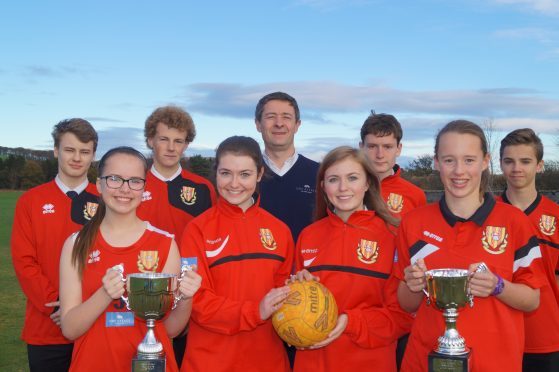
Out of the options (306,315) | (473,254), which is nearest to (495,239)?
(473,254)

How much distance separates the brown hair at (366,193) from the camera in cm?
440

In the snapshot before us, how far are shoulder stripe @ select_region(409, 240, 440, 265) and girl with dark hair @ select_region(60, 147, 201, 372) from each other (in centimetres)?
138

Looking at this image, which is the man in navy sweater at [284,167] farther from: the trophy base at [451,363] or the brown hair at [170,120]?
the trophy base at [451,363]

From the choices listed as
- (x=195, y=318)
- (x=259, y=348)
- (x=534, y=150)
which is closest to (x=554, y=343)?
(x=534, y=150)

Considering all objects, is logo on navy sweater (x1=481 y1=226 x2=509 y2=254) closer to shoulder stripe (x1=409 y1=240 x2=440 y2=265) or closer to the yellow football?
shoulder stripe (x1=409 y1=240 x2=440 y2=265)

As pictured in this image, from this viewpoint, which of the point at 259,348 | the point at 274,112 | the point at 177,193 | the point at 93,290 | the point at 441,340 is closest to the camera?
the point at 441,340

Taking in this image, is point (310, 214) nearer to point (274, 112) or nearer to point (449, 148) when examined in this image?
point (274, 112)

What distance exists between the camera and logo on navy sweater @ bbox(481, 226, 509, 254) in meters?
3.63

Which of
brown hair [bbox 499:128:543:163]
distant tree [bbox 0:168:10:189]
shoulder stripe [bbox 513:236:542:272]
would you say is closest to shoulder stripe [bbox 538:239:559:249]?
brown hair [bbox 499:128:543:163]

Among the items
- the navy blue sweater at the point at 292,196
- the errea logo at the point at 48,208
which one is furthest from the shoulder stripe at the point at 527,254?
the errea logo at the point at 48,208

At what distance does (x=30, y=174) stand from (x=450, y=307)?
248ft

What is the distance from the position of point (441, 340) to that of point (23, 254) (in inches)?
135

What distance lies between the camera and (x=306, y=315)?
3.58 m

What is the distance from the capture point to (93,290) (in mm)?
3773
